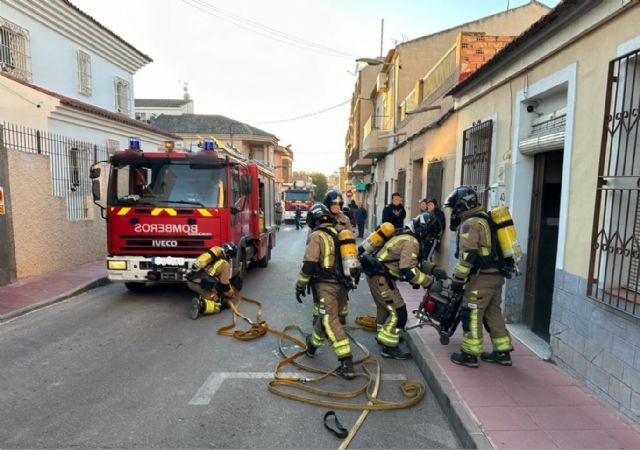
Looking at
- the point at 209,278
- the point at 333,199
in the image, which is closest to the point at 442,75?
the point at 333,199

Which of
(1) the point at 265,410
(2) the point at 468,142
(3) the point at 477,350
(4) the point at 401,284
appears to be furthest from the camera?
(4) the point at 401,284

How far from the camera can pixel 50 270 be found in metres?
8.64

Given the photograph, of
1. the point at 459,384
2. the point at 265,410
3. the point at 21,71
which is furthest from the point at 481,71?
the point at 21,71

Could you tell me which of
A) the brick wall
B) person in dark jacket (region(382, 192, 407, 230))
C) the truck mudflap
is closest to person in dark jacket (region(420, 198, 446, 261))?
person in dark jacket (region(382, 192, 407, 230))

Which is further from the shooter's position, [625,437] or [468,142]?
[468,142]

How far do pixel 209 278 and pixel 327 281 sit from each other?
2.57 m

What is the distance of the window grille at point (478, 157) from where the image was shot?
5.96m

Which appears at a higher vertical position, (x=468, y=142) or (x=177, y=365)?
(x=468, y=142)

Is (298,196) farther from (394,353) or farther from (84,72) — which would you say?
(394,353)

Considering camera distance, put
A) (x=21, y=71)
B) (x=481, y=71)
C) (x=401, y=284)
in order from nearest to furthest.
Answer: (x=481, y=71), (x=401, y=284), (x=21, y=71)

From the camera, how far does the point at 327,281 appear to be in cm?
416

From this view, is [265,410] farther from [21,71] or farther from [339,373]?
[21,71]

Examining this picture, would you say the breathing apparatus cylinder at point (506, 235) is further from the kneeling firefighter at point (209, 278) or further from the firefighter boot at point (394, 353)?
the kneeling firefighter at point (209, 278)

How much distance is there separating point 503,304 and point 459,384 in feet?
6.99
